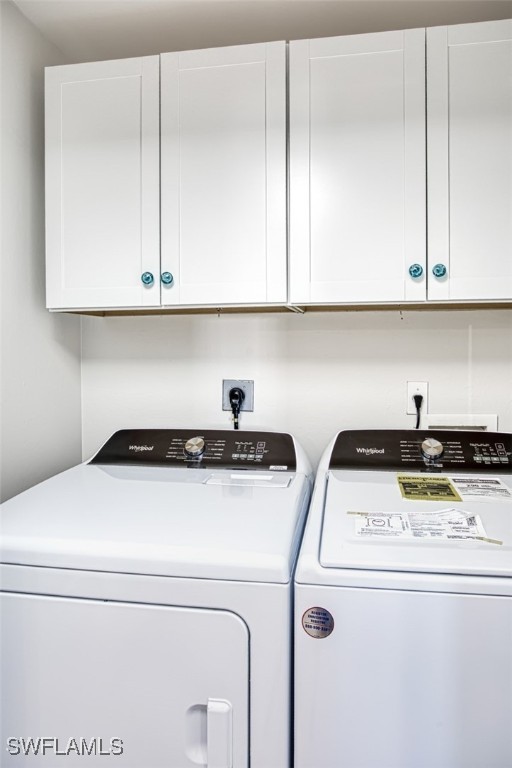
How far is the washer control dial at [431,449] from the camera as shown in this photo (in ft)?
5.12

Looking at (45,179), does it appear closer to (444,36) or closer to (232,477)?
(232,477)

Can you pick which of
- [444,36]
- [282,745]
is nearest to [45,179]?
[444,36]

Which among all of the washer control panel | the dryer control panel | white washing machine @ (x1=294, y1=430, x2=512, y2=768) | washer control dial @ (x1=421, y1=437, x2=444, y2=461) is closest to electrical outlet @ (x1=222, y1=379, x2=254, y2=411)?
the washer control panel

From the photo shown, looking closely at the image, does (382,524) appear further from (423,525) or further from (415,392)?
(415,392)

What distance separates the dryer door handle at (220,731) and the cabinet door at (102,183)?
110 centimetres

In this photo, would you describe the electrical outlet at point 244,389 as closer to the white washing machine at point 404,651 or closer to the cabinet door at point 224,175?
the cabinet door at point 224,175

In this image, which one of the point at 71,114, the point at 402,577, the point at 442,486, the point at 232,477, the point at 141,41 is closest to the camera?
the point at 402,577

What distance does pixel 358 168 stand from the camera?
4.93ft

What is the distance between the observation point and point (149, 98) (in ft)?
5.26

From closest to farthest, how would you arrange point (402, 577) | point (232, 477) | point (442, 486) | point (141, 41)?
point (402, 577) → point (442, 486) → point (232, 477) → point (141, 41)

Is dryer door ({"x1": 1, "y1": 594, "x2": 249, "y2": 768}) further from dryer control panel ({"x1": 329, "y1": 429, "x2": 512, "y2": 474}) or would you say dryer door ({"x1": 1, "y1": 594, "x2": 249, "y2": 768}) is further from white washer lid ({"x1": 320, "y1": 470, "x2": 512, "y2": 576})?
dryer control panel ({"x1": 329, "y1": 429, "x2": 512, "y2": 474})

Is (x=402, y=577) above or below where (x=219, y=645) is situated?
above

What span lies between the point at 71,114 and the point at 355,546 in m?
1.53

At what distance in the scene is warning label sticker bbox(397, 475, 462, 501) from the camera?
4.23 feet
